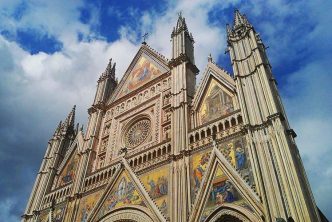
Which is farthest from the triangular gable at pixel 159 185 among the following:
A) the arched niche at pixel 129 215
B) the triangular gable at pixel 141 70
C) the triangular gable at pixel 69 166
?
the triangular gable at pixel 141 70

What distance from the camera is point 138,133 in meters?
18.0

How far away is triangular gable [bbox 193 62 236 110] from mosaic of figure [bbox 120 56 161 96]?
12.8ft

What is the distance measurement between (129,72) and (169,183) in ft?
33.0

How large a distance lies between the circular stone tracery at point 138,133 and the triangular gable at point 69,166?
3.25 m

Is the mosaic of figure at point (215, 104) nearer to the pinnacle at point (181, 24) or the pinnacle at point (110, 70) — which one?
the pinnacle at point (181, 24)

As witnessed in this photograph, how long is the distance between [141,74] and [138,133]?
4.48 m

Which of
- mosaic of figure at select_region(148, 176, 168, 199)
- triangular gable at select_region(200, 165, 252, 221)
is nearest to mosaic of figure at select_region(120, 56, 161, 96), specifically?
mosaic of figure at select_region(148, 176, 168, 199)

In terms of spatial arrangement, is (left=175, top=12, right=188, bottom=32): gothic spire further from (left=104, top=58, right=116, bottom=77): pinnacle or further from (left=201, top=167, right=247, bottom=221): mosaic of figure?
(left=201, top=167, right=247, bottom=221): mosaic of figure

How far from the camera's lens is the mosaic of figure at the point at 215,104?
48.3ft

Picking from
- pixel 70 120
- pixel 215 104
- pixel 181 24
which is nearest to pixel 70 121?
pixel 70 120

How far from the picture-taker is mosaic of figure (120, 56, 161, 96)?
2017cm

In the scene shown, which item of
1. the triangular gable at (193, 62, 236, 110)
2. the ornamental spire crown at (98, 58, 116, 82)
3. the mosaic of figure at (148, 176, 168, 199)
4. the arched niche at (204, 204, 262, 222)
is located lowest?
the arched niche at (204, 204, 262, 222)

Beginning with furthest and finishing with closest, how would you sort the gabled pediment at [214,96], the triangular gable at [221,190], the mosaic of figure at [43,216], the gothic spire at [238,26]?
the mosaic of figure at [43,216] → the gothic spire at [238,26] → the gabled pediment at [214,96] → the triangular gable at [221,190]

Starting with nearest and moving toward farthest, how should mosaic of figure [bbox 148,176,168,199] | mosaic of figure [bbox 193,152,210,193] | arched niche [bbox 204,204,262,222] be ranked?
arched niche [bbox 204,204,262,222]
mosaic of figure [bbox 193,152,210,193]
mosaic of figure [bbox 148,176,168,199]
